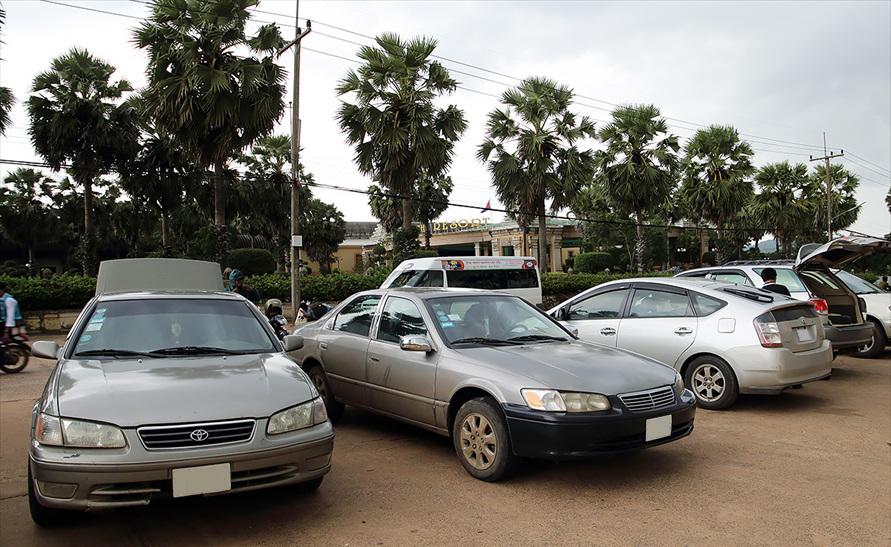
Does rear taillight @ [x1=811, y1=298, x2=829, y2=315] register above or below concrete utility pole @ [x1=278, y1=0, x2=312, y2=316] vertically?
below

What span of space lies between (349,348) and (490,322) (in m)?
1.43

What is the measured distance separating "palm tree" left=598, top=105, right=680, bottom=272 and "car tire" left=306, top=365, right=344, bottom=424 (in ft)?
75.8

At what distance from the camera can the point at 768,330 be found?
21.8 ft

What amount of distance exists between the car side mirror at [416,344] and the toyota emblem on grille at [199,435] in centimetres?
189

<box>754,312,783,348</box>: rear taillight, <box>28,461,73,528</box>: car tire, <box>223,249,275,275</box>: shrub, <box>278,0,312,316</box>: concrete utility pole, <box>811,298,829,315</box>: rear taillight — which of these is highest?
<box>278,0,312,316</box>: concrete utility pole

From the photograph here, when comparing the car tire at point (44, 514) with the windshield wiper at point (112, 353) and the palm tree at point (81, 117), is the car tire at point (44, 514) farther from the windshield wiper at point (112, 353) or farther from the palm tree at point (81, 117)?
the palm tree at point (81, 117)

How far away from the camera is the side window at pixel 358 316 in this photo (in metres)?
6.11

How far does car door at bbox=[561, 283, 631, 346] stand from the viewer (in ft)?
25.6

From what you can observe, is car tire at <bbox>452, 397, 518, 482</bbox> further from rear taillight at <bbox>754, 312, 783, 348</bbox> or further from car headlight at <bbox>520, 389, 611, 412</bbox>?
rear taillight at <bbox>754, 312, 783, 348</bbox>

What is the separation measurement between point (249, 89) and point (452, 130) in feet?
23.8

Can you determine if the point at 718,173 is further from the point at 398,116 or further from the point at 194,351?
the point at 194,351

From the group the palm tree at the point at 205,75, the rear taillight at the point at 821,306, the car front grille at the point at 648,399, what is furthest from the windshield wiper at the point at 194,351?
the palm tree at the point at 205,75

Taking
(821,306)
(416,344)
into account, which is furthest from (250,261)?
(416,344)

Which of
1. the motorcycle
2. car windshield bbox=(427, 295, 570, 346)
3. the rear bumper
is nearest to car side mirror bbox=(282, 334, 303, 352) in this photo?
car windshield bbox=(427, 295, 570, 346)
